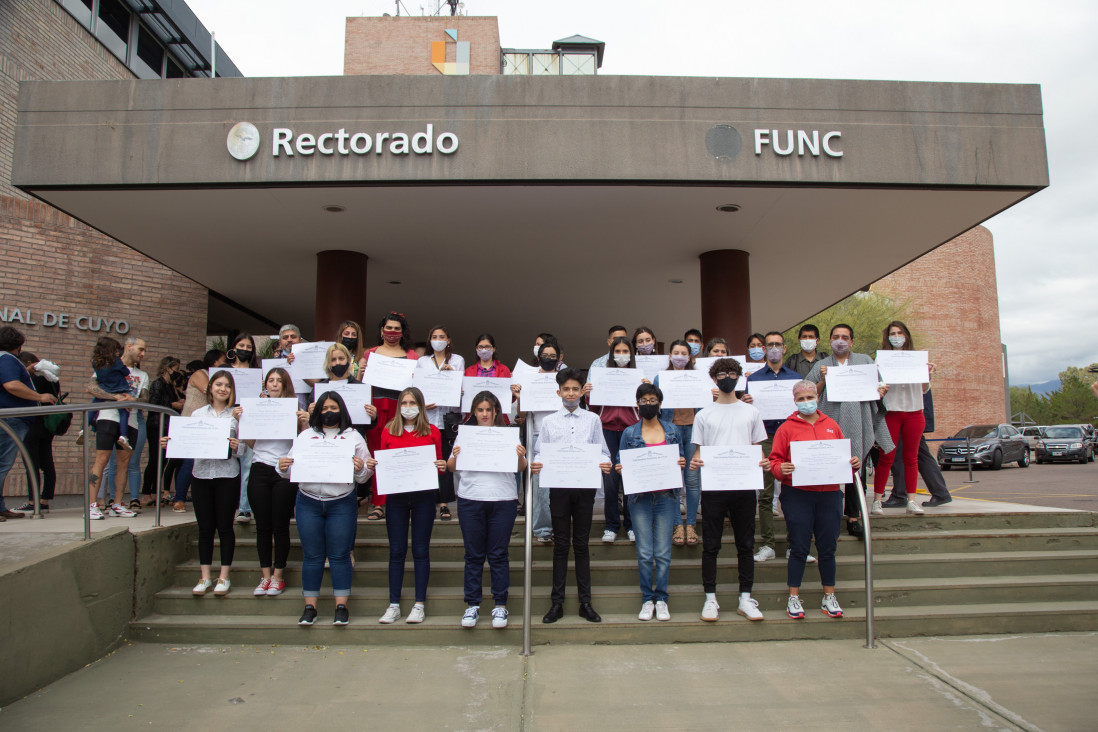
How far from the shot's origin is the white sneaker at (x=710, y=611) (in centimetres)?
537

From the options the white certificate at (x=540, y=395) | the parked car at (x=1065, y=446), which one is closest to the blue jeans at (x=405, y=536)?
the white certificate at (x=540, y=395)

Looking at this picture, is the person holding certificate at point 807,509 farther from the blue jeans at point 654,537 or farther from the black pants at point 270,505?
the black pants at point 270,505

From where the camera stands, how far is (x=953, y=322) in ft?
149

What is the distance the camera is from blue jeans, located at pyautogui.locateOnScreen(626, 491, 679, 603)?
17.9ft

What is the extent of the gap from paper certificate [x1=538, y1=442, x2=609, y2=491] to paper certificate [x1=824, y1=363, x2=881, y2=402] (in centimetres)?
247

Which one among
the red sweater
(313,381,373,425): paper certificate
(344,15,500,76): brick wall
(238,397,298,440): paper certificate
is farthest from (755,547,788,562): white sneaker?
(344,15,500,76): brick wall

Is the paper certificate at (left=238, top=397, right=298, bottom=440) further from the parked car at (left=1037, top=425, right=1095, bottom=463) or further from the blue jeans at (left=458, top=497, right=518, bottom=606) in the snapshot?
the parked car at (left=1037, top=425, right=1095, bottom=463)

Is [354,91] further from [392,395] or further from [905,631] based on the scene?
[905,631]

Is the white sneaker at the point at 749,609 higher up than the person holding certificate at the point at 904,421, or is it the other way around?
the person holding certificate at the point at 904,421

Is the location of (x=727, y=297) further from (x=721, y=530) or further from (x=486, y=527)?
(x=486, y=527)

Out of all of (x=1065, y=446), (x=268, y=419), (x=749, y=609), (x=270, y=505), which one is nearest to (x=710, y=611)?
(x=749, y=609)

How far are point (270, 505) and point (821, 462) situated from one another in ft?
14.3

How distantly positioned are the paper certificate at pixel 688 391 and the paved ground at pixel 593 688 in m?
1.98

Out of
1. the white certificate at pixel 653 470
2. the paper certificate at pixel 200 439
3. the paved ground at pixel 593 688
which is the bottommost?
Answer: the paved ground at pixel 593 688
